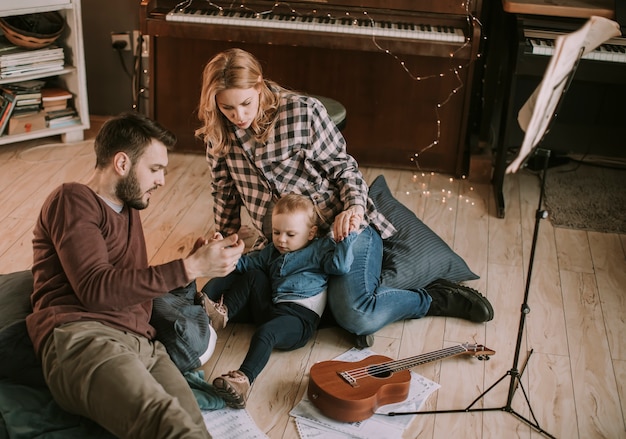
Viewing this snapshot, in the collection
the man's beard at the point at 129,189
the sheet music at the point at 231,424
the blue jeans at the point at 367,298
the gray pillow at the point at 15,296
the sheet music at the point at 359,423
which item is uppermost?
the man's beard at the point at 129,189

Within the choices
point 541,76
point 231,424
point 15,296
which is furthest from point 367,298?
point 541,76

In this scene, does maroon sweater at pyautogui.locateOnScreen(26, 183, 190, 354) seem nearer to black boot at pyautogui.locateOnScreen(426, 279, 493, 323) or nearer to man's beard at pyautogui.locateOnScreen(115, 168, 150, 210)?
man's beard at pyautogui.locateOnScreen(115, 168, 150, 210)

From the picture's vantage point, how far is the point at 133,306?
226 centimetres

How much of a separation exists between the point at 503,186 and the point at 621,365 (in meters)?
1.29

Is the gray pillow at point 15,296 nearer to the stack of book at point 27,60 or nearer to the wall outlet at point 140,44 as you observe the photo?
the stack of book at point 27,60

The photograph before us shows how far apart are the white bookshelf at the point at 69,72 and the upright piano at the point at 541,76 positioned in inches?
72.6

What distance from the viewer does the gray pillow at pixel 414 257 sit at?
2.83 m

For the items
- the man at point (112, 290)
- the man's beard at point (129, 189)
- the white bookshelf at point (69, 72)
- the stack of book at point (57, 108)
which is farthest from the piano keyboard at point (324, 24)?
the man's beard at point (129, 189)

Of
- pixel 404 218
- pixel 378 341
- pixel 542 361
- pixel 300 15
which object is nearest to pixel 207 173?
pixel 300 15

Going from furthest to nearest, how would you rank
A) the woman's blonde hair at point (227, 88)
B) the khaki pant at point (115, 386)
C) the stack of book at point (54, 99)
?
the stack of book at point (54, 99) < the woman's blonde hair at point (227, 88) < the khaki pant at point (115, 386)

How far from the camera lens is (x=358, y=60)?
12.3 ft

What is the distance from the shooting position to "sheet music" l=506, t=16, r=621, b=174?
175 cm

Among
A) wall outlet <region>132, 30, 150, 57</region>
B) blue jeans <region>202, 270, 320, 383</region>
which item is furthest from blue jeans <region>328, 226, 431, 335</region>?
wall outlet <region>132, 30, 150, 57</region>

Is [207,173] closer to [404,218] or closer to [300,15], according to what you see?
[300,15]
